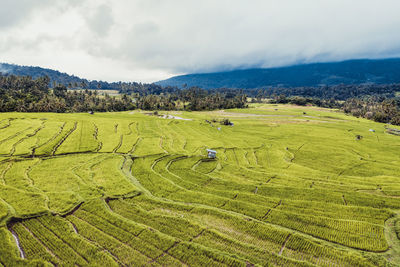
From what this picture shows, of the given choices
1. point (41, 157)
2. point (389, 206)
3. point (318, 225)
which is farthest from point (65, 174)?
point (389, 206)

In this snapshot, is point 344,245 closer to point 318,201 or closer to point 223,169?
point 318,201

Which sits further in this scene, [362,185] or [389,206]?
[362,185]

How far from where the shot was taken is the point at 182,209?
3506 cm

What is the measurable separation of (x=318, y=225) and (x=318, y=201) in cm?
877

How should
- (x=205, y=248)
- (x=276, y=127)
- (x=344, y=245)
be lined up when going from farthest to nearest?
(x=276, y=127), (x=344, y=245), (x=205, y=248)

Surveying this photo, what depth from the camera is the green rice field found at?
25.1 meters

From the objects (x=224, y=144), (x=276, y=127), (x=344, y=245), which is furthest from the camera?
(x=276, y=127)

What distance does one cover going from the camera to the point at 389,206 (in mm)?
37938

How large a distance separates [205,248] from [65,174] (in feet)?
121

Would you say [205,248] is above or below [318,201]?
above

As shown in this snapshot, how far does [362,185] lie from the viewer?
48.1m

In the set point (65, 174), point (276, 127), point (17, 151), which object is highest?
point (17, 151)

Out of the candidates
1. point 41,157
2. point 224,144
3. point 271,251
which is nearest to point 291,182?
point 271,251

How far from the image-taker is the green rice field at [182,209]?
82.4ft
